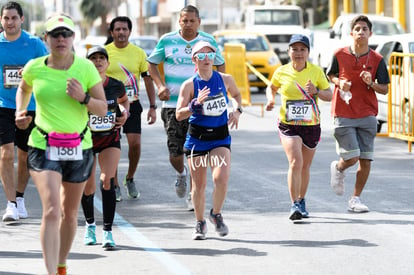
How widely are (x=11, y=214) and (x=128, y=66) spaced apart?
2.04 meters

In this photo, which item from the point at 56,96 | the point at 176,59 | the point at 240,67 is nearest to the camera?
the point at 56,96

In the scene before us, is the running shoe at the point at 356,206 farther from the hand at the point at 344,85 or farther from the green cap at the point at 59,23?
the green cap at the point at 59,23

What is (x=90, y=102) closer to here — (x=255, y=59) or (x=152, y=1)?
(x=255, y=59)

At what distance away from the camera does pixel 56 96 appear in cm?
706

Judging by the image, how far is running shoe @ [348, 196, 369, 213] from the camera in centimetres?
1072

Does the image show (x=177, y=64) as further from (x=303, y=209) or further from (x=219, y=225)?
(x=219, y=225)

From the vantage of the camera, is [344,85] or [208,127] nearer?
[208,127]

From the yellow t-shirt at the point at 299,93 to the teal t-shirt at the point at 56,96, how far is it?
3370mm

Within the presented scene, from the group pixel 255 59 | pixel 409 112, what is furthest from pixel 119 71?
pixel 255 59

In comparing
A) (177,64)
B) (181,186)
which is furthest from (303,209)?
(177,64)

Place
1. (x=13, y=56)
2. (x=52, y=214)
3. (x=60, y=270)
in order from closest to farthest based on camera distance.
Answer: (x=52, y=214), (x=60, y=270), (x=13, y=56)

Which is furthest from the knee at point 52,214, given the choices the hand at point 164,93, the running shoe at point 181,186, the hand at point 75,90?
the running shoe at point 181,186

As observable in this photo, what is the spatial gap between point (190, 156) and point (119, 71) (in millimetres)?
2225

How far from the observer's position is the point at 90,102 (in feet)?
23.2
